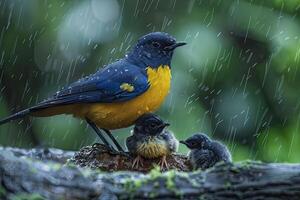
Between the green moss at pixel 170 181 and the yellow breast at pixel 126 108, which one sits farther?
the yellow breast at pixel 126 108

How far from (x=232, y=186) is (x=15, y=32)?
3.37 metres

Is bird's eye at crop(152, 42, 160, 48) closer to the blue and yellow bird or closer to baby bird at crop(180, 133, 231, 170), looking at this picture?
the blue and yellow bird

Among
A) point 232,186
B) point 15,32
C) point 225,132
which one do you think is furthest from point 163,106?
point 232,186

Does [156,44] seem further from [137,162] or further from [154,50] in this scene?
[137,162]

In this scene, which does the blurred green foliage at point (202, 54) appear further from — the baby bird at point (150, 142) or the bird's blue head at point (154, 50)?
the baby bird at point (150, 142)

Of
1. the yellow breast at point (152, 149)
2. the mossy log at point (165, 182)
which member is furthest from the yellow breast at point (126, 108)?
the mossy log at point (165, 182)

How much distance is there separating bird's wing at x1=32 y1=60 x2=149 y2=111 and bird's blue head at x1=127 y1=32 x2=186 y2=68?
116 mm

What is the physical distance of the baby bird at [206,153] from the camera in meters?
4.02

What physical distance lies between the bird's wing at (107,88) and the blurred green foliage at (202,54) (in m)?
0.63

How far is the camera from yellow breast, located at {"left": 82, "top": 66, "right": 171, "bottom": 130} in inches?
185

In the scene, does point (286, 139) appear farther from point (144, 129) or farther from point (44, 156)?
point (44, 156)

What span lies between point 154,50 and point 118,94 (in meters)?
0.47

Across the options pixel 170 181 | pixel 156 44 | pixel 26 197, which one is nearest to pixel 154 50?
pixel 156 44

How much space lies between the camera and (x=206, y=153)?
Result: 4098 millimetres
